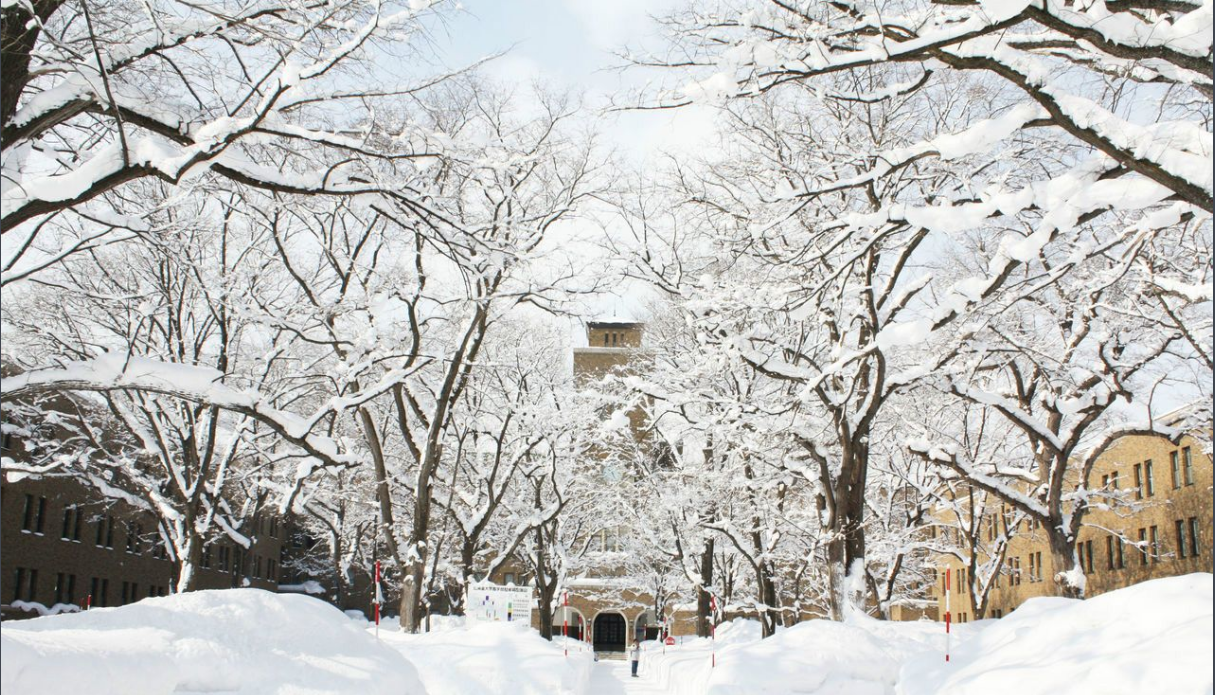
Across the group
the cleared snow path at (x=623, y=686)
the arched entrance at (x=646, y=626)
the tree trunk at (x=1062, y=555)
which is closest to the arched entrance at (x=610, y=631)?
the arched entrance at (x=646, y=626)

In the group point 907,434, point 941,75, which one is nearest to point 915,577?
point 907,434

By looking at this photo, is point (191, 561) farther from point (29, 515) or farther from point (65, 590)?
point (65, 590)

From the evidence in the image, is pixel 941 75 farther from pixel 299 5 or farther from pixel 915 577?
pixel 915 577

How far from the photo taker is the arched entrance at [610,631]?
2906 inches

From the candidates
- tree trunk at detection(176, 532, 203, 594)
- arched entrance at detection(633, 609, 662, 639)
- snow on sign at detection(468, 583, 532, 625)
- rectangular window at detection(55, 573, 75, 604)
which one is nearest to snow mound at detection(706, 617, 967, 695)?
snow on sign at detection(468, 583, 532, 625)

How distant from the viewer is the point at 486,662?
46.3 ft

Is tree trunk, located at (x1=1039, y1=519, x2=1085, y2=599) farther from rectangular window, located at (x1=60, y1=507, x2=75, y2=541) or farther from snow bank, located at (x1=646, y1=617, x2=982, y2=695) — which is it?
rectangular window, located at (x1=60, y1=507, x2=75, y2=541)

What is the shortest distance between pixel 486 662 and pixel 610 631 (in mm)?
63325

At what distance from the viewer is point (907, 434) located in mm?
28219

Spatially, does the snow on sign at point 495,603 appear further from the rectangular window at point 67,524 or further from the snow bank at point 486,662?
the rectangular window at point 67,524

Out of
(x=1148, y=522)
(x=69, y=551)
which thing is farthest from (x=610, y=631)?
(x=69, y=551)

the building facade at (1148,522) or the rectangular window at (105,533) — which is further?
the rectangular window at (105,533)

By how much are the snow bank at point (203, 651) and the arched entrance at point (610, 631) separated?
6642cm

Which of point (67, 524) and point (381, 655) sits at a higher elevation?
point (67, 524)
